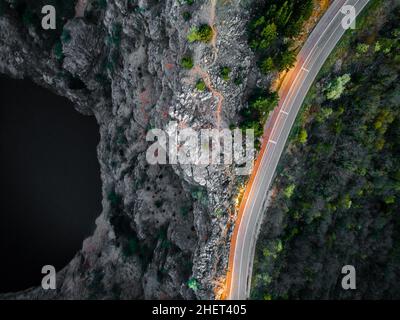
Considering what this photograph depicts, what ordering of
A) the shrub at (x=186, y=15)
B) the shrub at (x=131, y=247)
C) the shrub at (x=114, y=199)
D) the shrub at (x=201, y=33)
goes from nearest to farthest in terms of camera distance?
the shrub at (x=201, y=33), the shrub at (x=186, y=15), the shrub at (x=131, y=247), the shrub at (x=114, y=199)

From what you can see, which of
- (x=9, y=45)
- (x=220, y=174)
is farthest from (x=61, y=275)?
(x=9, y=45)

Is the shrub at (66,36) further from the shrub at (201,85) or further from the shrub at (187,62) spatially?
the shrub at (201,85)

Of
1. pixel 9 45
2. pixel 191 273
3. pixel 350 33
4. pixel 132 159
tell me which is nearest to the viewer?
pixel 350 33

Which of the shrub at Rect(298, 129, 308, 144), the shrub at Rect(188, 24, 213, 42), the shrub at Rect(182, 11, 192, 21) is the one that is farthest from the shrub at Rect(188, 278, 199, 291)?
the shrub at Rect(182, 11, 192, 21)

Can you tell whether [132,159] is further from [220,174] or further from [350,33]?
[350,33]

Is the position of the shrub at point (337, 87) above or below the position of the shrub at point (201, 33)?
below

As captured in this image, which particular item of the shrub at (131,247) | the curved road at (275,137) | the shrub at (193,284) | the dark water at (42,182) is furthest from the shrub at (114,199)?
the curved road at (275,137)

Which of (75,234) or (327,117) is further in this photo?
(75,234)
